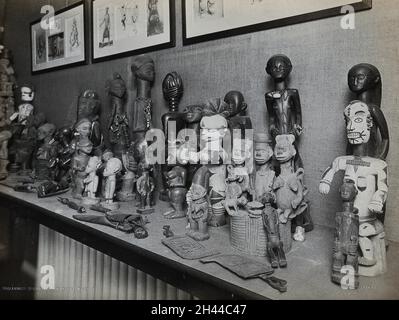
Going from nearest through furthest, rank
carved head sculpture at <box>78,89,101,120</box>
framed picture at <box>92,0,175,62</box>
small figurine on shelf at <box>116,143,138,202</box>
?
→ small figurine on shelf at <box>116,143,138,202</box>
framed picture at <box>92,0,175,62</box>
carved head sculpture at <box>78,89,101,120</box>

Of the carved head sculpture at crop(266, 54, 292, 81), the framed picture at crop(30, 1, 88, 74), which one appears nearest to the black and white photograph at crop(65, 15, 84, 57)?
the framed picture at crop(30, 1, 88, 74)

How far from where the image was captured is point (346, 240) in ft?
2.77

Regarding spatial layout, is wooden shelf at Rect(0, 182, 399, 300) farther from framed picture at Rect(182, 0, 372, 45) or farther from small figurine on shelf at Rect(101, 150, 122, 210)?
framed picture at Rect(182, 0, 372, 45)

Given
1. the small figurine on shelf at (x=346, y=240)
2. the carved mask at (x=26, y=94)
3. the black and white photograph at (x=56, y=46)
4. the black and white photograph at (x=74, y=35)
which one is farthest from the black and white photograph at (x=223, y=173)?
the carved mask at (x=26, y=94)

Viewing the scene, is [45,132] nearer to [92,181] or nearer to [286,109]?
[92,181]

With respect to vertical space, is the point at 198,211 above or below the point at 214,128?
below

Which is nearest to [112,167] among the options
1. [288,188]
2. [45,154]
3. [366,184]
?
[45,154]

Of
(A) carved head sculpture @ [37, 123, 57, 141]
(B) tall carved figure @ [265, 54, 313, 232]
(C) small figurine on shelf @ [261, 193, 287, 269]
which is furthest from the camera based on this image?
(A) carved head sculpture @ [37, 123, 57, 141]

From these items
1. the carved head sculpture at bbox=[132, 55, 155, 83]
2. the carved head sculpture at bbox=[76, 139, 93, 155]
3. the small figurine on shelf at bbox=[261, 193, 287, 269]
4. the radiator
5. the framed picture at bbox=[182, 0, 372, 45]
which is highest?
the framed picture at bbox=[182, 0, 372, 45]

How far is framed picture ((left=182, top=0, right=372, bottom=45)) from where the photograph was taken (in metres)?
1.19

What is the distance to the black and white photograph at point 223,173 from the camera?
2.90ft

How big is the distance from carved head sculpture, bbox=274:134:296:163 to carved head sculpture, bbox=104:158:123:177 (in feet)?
2.30

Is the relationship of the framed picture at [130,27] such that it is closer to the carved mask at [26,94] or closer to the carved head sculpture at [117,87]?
the carved head sculpture at [117,87]

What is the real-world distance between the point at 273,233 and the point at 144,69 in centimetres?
104
